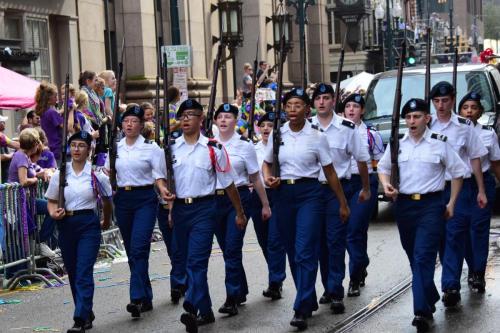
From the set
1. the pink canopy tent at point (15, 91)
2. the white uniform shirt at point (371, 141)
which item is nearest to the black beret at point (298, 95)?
the white uniform shirt at point (371, 141)

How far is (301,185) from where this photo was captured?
9.98 m

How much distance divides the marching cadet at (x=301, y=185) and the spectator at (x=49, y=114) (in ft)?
20.2

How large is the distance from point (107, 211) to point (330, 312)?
2.14m

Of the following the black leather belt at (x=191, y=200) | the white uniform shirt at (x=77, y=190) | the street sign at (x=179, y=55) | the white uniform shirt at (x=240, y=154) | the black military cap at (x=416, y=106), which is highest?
the street sign at (x=179, y=55)

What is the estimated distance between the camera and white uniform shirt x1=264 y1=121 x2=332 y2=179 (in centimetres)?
998

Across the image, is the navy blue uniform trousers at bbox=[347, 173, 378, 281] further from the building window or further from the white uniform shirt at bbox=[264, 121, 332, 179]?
the building window

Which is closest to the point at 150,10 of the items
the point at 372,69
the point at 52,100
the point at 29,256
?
the point at 52,100

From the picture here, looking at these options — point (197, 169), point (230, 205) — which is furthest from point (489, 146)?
point (197, 169)

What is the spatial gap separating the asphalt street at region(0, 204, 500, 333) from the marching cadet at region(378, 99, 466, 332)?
1.60 ft

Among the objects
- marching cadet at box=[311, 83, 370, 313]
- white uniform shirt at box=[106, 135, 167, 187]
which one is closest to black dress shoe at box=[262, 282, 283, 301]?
marching cadet at box=[311, 83, 370, 313]

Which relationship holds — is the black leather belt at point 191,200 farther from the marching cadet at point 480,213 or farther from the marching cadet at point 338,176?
the marching cadet at point 480,213

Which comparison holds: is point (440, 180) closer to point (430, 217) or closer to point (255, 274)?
point (430, 217)

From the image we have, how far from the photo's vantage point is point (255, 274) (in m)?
13.0

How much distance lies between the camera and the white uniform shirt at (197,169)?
9898 millimetres
